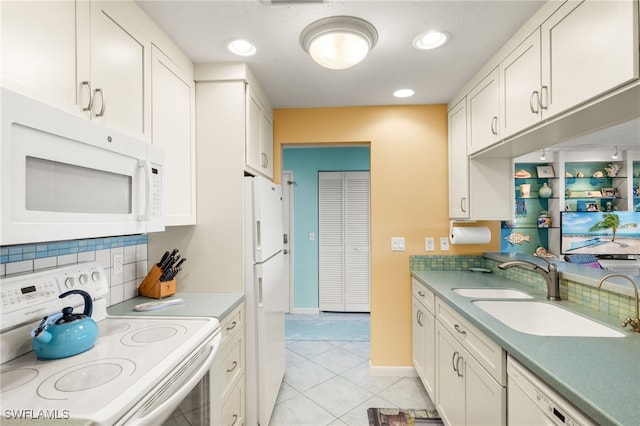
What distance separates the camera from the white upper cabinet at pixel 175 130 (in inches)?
59.9

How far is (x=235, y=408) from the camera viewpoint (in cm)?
168

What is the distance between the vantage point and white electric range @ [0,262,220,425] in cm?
76

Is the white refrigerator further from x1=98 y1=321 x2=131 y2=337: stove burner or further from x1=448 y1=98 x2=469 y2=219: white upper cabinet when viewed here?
x1=448 y1=98 x2=469 y2=219: white upper cabinet

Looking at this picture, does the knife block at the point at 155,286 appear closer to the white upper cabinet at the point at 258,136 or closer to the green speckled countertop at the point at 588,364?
the white upper cabinet at the point at 258,136

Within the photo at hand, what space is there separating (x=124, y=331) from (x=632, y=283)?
83.3 inches

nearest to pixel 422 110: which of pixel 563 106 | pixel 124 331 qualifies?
pixel 563 106

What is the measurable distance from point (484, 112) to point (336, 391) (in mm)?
2311

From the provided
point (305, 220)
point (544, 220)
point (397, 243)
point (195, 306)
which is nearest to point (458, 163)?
point (397, 243)

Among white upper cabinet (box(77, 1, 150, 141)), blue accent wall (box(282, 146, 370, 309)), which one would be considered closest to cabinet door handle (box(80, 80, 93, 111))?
white upper cabinet (box(77, 1, 150, 141))

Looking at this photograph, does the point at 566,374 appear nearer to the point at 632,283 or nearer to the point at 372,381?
the point at 632,283

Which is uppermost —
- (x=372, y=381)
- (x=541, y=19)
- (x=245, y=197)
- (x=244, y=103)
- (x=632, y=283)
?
(x=541, y=19)

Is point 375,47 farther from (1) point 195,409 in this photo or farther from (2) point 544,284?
(1) point 195,409

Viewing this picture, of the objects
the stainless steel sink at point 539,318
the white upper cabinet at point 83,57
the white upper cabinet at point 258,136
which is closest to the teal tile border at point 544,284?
the stainless steel sink at point 539,318

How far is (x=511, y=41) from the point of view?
1.59 meters
